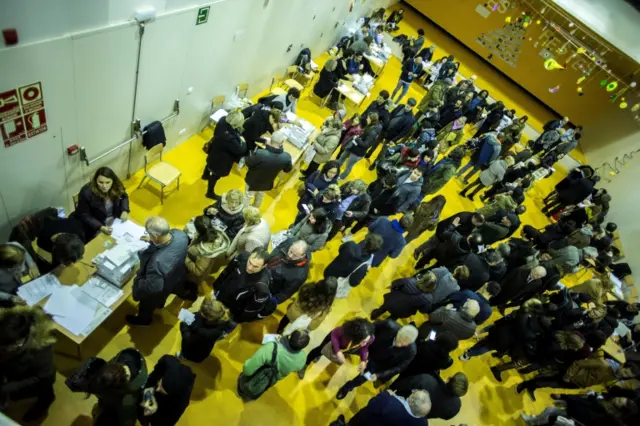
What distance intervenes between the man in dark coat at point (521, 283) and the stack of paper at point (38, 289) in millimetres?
6006

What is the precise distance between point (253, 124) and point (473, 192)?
569 cm

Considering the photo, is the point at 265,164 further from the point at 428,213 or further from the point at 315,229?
the point at 428,213

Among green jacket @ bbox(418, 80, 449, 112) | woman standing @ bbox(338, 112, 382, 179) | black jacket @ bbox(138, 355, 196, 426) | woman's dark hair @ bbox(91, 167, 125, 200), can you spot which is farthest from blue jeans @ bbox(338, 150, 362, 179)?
black jacket @ bbox(138, 355, 196, 426)

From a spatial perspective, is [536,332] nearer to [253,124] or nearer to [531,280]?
[531,280]

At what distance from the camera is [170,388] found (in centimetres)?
317

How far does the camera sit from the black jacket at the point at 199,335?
12.4 ft

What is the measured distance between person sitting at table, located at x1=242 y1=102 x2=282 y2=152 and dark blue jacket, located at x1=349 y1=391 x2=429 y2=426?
4.10 meters

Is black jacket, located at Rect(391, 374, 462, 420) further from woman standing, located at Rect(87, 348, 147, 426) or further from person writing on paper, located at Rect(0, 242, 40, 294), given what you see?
person writing on paper, located at Rect(0, 242, 40, 294)

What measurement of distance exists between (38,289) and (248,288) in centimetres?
183

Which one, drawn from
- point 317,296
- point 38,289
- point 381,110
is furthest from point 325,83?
point 38,289

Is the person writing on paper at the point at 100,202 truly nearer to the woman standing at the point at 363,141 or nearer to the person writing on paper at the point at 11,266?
the person writing on paper at the point at 11,266

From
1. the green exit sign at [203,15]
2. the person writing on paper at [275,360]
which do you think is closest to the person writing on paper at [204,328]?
the person writing on paper at [275,360]

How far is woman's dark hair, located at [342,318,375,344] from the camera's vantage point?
4035 millimetres

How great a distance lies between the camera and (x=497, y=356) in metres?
6.26
